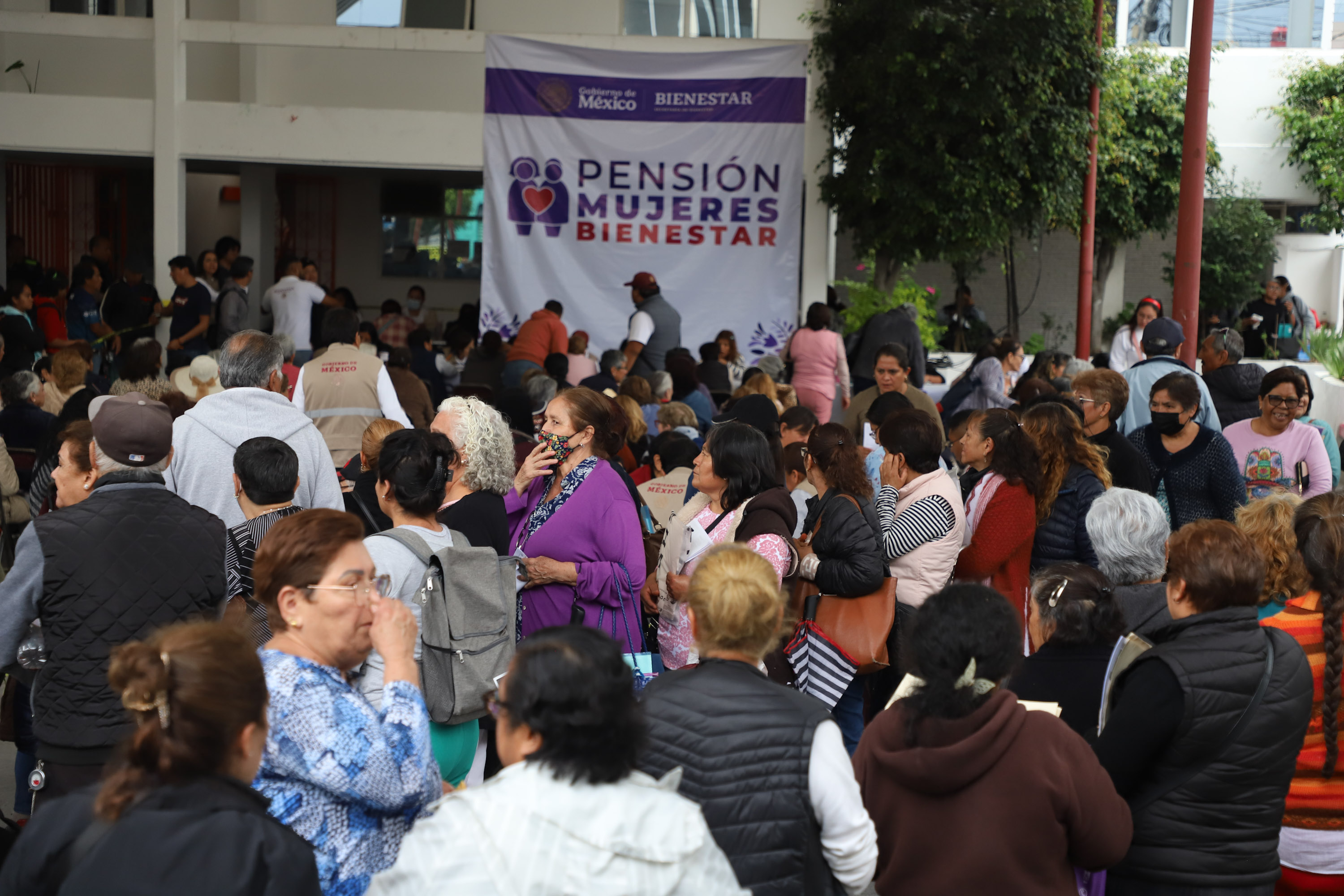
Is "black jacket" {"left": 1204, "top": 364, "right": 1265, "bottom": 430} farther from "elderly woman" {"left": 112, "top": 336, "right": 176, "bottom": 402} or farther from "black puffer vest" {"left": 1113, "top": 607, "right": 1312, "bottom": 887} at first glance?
"elderly woman" {"left": 112, "top": 336, "right": 176, "bottom": 402}

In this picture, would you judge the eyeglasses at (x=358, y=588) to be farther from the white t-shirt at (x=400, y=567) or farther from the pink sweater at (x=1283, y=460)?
the pink sweater at (x=1283, y=460)

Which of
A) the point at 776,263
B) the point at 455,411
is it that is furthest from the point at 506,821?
the point at 776,263

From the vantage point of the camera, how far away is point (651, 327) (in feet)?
32.8

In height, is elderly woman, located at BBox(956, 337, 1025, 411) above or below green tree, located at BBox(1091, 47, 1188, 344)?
below

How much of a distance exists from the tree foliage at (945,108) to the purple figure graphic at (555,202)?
8.31 feet

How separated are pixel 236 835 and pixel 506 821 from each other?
0.41 meters

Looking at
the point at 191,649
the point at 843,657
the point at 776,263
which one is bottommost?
the point at 843,657

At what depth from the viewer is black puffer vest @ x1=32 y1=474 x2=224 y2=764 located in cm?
331

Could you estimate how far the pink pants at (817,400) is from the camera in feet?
32.8

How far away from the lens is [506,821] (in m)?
1.94

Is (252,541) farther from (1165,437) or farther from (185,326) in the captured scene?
(185,326)

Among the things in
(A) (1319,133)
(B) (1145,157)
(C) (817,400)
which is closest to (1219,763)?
(C) (817,400)

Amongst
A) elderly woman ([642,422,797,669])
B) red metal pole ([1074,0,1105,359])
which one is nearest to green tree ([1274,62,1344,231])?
red metal pole ([1074,0,1105,359])

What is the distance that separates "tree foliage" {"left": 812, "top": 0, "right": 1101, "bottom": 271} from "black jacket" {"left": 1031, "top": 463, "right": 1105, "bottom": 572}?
7.12 metres
